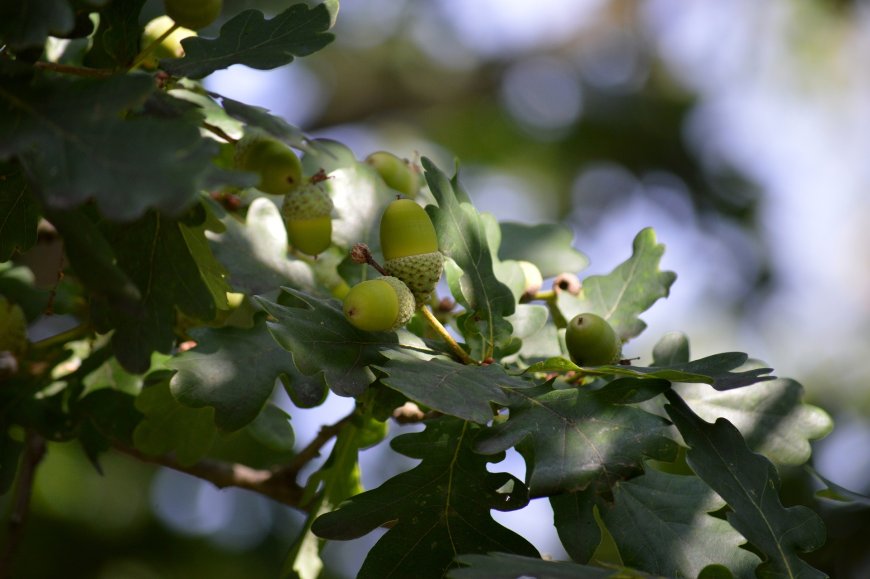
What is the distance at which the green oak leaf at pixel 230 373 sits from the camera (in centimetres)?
97

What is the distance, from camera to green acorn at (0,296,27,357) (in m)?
1.28

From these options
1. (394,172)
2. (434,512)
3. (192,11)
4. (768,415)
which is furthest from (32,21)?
(768,415)

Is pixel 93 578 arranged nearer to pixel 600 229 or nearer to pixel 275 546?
pixel 275 546

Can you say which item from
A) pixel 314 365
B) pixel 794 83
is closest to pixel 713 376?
pixel 314 365

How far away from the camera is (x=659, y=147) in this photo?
205 inches

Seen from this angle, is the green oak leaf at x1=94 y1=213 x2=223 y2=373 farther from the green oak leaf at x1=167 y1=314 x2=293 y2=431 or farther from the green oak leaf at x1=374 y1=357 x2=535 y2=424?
the green oak leaf at x1=374 y1=357 x2=535 y2=424

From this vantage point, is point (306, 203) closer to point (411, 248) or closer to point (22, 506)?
point (411, 248)

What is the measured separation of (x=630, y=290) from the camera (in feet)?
3.98

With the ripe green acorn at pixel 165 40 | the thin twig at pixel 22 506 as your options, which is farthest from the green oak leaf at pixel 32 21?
A: the thin twig at pixel 22 506

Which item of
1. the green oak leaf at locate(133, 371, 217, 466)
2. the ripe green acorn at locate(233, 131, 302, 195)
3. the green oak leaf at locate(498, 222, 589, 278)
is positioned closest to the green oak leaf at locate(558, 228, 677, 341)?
the green oak leaf at locate(498, 222, 589, 278)

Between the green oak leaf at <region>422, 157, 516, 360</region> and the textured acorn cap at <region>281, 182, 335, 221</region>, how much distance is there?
0.17 metres

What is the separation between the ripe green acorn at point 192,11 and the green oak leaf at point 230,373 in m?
0.31

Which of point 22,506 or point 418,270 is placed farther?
point 22,506

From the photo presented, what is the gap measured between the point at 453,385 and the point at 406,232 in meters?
0.22
